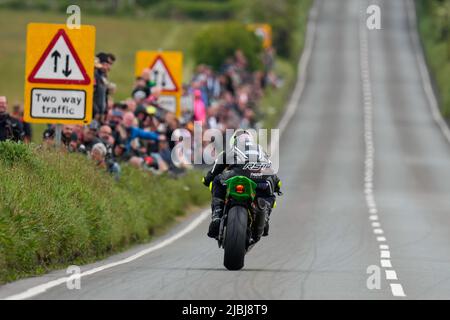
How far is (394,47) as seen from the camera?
8888 cm

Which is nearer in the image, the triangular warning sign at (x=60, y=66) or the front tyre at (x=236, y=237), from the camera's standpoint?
the front tyre at (x=236, y=237)

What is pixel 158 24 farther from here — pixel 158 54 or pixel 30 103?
pixel 30 103

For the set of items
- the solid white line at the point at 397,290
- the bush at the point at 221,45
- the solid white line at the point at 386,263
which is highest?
the bush at the point at 221,45

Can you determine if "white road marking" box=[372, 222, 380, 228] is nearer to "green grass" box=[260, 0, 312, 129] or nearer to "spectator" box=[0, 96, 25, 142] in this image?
"spectator" box=[0, 96, 25, 142]

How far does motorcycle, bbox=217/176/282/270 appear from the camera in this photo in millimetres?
16234

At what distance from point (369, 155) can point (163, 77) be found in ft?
63.9

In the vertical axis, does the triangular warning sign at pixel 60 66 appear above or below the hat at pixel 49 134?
above

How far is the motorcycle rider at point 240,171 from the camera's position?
16938 millimetres

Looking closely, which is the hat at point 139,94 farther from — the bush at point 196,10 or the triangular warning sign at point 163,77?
the bush at point 196,10

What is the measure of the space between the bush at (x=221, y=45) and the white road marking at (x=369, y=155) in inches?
239

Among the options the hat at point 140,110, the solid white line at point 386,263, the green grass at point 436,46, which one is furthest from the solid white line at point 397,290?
the green grass at point 436,46

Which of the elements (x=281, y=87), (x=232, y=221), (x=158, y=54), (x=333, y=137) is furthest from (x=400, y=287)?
(x=281, y=87)
